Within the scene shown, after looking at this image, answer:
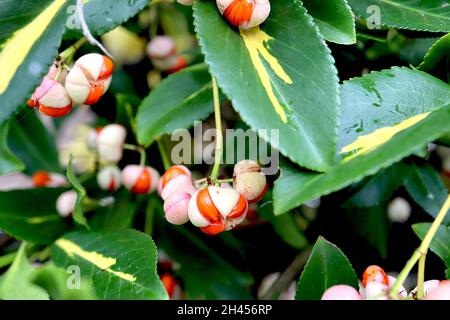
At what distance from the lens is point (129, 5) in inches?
28.3

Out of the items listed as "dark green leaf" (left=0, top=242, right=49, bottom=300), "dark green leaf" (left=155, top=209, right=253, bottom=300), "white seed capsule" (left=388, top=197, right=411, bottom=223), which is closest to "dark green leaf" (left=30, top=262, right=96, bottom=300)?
"dark green leaf" (left=0, top=242, right=49, bottom=300)

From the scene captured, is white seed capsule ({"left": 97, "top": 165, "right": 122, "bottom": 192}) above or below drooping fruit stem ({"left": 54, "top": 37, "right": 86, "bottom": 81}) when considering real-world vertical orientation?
below

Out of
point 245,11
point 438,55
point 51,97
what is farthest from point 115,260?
point 438,55

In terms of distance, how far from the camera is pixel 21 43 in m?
0.70

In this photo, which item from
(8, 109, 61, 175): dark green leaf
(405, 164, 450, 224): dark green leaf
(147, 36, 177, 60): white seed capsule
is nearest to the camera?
(405, 164, 450, 224): dark green leaf

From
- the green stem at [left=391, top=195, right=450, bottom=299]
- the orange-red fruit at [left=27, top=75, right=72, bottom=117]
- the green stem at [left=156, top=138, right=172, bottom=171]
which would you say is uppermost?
the orange-red fruit at [left=27, top=75, right=72, bottom=117]

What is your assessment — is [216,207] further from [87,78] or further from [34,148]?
[34,148]

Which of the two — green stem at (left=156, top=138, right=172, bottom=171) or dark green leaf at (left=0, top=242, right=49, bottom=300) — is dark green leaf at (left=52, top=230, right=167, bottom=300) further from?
green stem at (left=156, top=138, right=172, bottom=171)

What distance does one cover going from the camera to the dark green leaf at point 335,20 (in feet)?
2.23

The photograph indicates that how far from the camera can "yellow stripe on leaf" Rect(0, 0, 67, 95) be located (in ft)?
2.22

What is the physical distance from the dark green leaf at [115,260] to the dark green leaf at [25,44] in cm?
18

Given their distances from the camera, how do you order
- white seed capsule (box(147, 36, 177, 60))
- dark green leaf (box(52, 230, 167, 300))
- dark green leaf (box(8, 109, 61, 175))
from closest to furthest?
dark green leaf (box(52, 230, 167, 300))
white seed capsule (box(147, 36, 177, 60))
dark green leaf (box(8, 109, 61, 175))

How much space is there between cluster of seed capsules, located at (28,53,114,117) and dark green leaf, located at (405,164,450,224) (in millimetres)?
402

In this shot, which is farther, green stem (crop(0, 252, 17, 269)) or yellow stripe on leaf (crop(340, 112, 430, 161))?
green stem (crop(0, 252, 17, 269))
